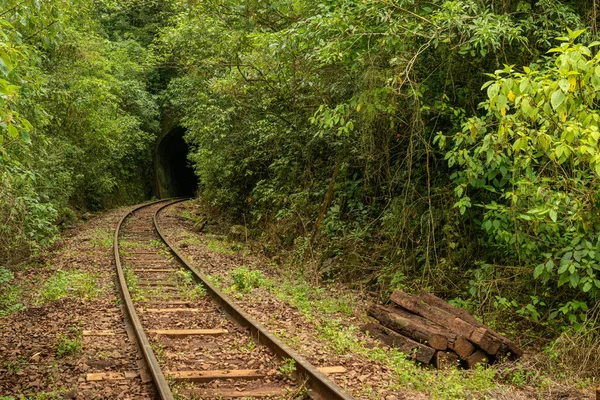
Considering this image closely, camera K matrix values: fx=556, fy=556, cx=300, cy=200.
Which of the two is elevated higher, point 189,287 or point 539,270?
point 539,270

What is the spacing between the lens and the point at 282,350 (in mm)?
5805

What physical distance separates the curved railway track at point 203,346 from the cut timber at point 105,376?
0.29 metres

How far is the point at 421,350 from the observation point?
241 inches

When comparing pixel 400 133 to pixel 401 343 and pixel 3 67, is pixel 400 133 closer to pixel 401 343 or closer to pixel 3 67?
pixel 401 343

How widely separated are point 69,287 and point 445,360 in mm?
6336

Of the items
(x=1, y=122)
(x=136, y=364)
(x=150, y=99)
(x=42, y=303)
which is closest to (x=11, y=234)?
(x=42, y=303)

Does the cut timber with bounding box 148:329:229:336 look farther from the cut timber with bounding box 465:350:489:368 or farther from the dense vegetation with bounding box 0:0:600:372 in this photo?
the cut timber with bounding box 465:350:489:368

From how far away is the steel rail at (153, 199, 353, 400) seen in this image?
15.6 ft

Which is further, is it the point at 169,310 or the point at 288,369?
the point at 169,310

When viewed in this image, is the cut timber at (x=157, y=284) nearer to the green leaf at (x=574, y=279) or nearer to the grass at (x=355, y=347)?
the grass at (x=355, y=347)

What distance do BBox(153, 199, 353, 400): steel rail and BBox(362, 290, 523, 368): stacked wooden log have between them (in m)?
1.40

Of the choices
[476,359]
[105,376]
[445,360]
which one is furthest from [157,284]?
[476,359]

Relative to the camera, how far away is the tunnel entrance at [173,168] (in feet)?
127

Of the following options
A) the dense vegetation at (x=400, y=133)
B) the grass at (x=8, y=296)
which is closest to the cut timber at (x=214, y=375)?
the dense vegetation at (x=400, y=133)
